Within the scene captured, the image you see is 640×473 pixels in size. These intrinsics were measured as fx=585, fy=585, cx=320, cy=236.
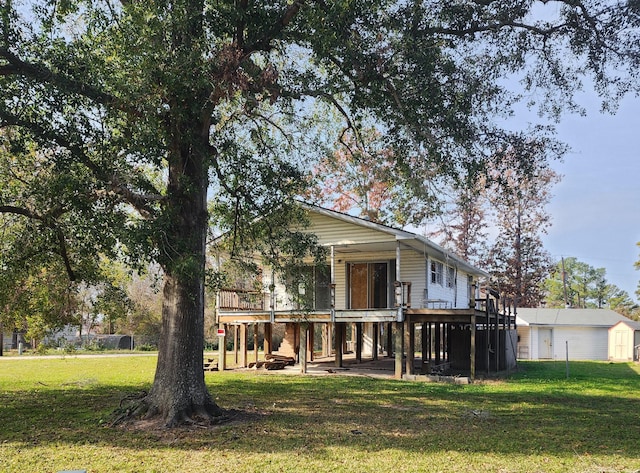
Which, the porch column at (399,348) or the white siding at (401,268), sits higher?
the white siding at (401,268)

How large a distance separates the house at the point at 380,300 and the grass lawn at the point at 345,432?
2931 millimetres

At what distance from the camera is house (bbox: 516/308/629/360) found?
35.9 m

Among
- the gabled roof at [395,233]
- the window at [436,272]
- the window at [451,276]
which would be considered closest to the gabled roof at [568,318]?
the window at [451,276]

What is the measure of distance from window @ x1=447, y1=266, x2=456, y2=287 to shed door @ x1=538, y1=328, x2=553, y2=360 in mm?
14887

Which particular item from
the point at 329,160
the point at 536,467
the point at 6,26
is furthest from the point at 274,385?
the point at 6,26

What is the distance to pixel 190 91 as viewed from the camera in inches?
361

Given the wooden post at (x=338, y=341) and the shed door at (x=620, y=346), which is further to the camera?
the shed door at (x=620, y=346)

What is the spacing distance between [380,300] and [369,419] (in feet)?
36.0

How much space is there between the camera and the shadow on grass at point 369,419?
8555 mm

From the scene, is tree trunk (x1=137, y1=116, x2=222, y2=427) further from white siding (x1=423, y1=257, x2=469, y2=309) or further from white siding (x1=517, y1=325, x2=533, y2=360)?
white siding (x1=517, y1=325, x2=533, y2=360)

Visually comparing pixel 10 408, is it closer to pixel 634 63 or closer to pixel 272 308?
pixel 272 308

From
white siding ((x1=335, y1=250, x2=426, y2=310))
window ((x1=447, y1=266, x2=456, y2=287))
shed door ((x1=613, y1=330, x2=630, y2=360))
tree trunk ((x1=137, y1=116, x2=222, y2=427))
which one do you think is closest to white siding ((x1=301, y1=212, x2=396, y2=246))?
white siding ((x1=335, y1=250, x2=426, y2=310))

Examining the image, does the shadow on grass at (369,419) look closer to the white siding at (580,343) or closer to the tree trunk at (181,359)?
the tree trunk at (181,359)

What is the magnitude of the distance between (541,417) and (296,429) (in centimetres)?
477
